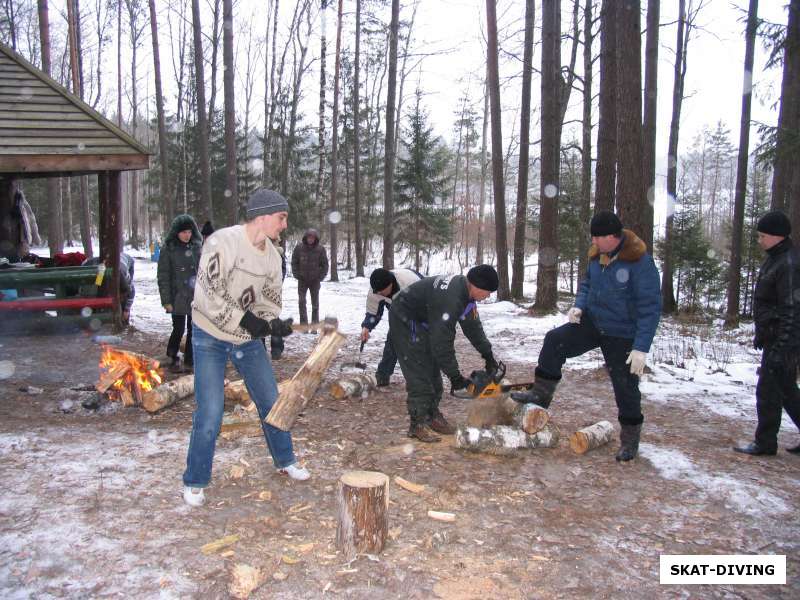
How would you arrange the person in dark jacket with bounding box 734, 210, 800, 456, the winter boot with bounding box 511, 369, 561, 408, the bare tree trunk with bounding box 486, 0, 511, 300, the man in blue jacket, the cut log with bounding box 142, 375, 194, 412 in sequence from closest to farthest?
the man in blue jacket
the person in dark jacket with bounding box 734, 210, 800, 456
the winter boot with bounding box 511, 369, 561, 408
the cut log with bounding box 142, 375, 194, 412
the bare tree trunk with bounding box 486, 0, 511, 300

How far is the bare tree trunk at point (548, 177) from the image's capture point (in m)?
13.1

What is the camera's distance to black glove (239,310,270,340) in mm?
3701

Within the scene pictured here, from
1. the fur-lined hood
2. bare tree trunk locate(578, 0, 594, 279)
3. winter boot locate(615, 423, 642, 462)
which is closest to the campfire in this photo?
winter boot locate(615, 423, 642, 462)

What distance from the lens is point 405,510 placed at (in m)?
3.86

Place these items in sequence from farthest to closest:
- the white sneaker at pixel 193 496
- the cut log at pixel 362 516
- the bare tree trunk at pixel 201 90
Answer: the bare tree trunk at pixel 201 90 < the white sneaker at pixel 193 496 < the cut log at pixel 362 516

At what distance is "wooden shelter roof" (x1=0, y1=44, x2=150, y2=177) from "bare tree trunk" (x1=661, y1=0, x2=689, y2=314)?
15.1 m

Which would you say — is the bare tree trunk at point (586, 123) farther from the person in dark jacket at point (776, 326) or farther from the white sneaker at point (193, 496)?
the white sneaker at point (193, 496)

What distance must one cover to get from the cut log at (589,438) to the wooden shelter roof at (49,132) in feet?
26.0

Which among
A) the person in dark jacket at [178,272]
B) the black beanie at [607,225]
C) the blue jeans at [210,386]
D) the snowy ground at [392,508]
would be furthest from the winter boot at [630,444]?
the person in dark jacket at [178,272]

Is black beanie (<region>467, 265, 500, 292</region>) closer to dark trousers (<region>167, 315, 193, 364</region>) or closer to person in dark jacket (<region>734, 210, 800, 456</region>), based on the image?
person in dark jacket (<region>734, 210, 800, 456</region>)

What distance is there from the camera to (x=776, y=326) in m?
4.71

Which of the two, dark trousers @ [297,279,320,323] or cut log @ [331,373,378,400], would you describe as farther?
dark trousers @ [297,279,320,323]

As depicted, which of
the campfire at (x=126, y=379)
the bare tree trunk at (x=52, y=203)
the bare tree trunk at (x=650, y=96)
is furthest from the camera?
A: the bare tree trunk at (x=650, y=96)

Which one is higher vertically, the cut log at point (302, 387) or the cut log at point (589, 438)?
the cut log at point (302, 387)
